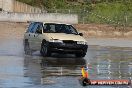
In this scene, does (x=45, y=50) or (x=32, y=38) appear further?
(x=32, y=38)

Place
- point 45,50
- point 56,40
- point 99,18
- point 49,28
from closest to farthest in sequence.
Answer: point 56,40 < point 45,50 < point 49,28 < point 99,18

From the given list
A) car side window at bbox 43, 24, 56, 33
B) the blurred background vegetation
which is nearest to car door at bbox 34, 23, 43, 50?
car side window at bbox 43, 24, 56, 33

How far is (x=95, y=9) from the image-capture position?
74438 millimetres

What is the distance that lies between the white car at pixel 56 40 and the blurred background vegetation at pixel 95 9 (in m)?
35.1

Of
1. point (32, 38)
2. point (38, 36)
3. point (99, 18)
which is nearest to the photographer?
point (38, 36)

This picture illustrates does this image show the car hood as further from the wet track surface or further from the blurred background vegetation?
the blurred background vegetation

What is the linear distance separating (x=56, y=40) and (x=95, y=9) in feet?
162

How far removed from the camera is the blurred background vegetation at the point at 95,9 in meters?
64.4

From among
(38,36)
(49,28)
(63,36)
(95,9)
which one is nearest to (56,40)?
(63,36)

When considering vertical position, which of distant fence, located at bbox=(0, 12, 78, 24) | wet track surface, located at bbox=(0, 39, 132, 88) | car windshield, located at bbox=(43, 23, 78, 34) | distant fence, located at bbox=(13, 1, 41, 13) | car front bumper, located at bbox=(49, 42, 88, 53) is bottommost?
wet track surface, located at bbox=(0, 39, 132, 88)

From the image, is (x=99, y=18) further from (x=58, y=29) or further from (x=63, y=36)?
(x=63, y=36)

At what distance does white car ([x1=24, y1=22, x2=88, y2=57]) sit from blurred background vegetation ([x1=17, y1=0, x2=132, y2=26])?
35.1m

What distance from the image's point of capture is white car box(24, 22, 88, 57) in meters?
25.6

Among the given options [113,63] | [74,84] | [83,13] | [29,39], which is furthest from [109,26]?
[74,84]
